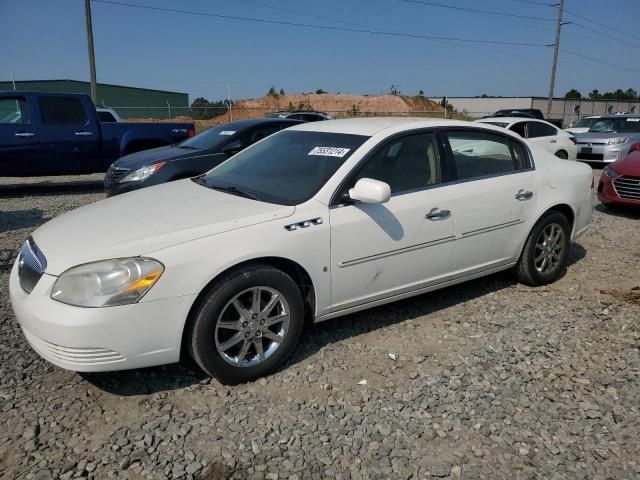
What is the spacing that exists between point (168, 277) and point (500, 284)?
3.29 metres

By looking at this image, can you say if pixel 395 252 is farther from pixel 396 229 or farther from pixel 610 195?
pixel 610 195

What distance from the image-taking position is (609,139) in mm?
13336

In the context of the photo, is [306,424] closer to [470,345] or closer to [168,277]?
[168,277]

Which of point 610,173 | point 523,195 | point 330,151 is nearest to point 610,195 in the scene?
point 610,173

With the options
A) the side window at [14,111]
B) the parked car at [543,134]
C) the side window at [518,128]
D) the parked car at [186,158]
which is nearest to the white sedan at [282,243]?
the parked car at [186,158]

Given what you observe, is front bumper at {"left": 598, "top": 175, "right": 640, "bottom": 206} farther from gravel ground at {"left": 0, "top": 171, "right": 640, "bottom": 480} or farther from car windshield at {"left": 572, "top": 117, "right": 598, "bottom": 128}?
car windshield at {"left": 572, "top": 117, "right": 598, "bottom": 128}

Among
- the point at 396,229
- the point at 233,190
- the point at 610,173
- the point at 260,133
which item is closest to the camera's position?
the point at 396,229

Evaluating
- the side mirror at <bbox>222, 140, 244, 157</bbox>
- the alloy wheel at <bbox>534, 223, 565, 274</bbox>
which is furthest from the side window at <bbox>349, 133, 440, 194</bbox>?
the side mirror at <bbox>222, 140, 244, 157</bbox>

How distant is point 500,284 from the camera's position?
195 inches

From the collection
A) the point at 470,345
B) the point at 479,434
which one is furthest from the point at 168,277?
the point at 470,345

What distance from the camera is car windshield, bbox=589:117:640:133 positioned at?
14.4 m

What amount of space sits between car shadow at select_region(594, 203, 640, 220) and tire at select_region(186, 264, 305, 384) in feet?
22.3

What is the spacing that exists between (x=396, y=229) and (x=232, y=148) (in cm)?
452

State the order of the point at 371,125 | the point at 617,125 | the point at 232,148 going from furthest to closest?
the point at 617,125
the point at 232,148
the point at 371,125
